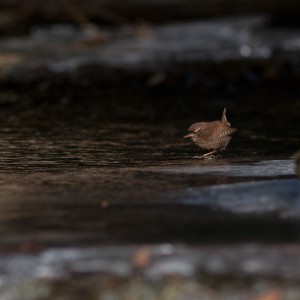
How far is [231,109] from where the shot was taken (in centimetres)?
1232

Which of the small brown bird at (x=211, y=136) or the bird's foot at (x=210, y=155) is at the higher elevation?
the small brown bird at (x=211, y=136)

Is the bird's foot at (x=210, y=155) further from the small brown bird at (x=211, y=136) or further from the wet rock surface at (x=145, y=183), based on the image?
the wet rock surface at (x=145, y=183)

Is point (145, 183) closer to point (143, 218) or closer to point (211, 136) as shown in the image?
point (143, 218)

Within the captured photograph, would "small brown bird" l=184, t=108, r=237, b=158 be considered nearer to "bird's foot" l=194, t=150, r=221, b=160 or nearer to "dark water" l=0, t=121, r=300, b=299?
"bird's foot" l=194, t=150, r=221, b=160

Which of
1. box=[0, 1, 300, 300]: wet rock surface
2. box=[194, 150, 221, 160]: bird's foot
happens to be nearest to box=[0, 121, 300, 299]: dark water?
box=[0, 1, 300, 300]: wet rock surface

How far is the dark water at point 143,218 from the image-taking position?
17.4 ft

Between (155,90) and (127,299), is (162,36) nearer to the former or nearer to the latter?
(155,90)

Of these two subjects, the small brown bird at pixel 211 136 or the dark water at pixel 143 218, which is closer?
the dark water at pixel 143 218

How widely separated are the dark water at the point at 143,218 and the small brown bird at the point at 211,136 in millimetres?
173

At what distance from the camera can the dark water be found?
530cm

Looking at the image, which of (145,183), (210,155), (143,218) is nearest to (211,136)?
(210,155)

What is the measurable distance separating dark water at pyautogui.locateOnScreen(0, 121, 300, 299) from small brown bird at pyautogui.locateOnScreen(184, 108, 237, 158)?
0.17 metres

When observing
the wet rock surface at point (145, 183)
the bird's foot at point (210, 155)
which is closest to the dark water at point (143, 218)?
the wet rock surface at point (145, 183)

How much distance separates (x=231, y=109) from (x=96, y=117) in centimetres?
162
